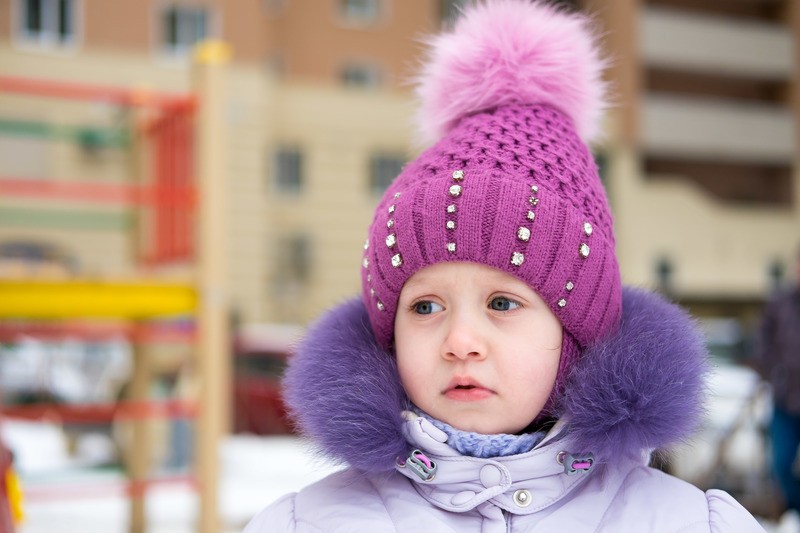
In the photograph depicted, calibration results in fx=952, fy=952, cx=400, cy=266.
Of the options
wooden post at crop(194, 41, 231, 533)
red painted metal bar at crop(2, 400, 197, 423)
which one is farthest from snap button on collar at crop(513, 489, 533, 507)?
red painted metal bar at crop(2, 400, 197, 423)

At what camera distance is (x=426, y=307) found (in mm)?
1548

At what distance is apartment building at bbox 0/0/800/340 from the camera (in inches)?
674

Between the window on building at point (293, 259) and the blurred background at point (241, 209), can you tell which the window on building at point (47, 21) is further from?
the window on building at point (293, 259)

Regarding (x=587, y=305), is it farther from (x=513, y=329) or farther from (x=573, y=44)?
(x=573, y=44)

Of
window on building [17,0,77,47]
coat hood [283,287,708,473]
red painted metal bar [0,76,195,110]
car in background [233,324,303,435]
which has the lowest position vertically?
car in background [233,324,303,435]

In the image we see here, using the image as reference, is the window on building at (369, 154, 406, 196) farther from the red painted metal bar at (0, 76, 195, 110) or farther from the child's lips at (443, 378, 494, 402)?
the child's lips at (443, 378, 494, 402)

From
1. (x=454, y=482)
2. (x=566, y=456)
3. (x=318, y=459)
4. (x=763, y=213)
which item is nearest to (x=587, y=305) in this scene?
(x=566, y=456)

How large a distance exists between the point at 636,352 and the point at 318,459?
0.54 m

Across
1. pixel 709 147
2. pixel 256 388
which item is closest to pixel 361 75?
pixel 709 147

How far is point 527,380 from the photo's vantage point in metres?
1.50

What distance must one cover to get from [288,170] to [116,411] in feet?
49.2

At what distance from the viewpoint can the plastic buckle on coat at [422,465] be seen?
1455 mm

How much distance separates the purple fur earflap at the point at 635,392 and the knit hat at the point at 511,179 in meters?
0.06

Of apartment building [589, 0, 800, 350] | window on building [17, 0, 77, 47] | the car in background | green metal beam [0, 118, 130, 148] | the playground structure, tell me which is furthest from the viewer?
apartment building [589, 0, 800, 350]
